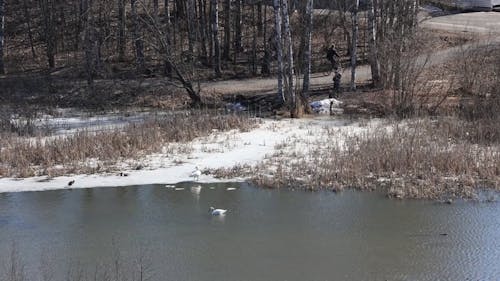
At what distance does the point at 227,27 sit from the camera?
97.7 feet

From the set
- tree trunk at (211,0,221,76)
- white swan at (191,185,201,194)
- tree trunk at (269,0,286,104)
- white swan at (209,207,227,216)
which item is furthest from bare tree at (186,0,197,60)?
white swan at (209,207,227,216)

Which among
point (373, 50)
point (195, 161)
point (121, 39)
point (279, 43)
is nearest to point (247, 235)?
point (195, 161)

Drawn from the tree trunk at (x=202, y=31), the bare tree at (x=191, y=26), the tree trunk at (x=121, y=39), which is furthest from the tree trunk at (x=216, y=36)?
the tree trunk at (x=121, y=39)

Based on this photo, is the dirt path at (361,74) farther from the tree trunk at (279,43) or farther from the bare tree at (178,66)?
the tree trunk at (279,43)

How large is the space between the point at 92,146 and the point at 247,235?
6409mm

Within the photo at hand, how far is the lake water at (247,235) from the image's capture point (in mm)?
8320

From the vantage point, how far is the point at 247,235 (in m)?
9.65

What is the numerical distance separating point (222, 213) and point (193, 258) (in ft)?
6.53

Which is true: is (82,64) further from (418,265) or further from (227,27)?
(418,265)

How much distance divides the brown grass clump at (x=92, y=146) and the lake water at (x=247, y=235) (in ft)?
5.30

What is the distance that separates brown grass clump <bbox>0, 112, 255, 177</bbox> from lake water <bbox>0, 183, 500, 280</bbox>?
162cm

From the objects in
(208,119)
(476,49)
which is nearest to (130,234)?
(208,119)

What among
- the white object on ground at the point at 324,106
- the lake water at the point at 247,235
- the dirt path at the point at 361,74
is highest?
the dirt path at the point at 361,74

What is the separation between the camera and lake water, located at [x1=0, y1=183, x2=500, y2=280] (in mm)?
8320
